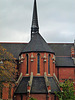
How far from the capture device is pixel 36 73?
45.4m

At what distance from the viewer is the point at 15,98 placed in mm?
43375

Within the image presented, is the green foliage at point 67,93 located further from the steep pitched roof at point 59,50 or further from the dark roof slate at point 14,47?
the dark roof slate at point 14,47

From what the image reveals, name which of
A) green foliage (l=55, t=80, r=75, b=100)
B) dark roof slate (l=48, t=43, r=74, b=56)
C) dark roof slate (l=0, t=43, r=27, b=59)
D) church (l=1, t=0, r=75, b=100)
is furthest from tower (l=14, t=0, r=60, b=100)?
dark roof slate (l=48, t=43, r=74, b=56)

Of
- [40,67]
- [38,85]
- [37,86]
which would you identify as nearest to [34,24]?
[40,67]

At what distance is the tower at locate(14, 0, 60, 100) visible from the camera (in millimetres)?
40719

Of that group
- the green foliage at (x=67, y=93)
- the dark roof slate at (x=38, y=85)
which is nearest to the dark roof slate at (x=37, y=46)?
the dark roof slate at (x=38, y=85)

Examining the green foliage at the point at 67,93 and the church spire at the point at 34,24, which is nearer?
the green foliage at the point at 67,93

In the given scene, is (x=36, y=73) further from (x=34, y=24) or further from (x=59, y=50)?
(x=34, y=24)

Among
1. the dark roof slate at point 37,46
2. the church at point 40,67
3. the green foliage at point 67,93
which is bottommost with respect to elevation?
the green foliage at point 67,93

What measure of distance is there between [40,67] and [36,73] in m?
1.79

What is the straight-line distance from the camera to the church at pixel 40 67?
41384mm

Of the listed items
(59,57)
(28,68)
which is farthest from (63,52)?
(28,68)

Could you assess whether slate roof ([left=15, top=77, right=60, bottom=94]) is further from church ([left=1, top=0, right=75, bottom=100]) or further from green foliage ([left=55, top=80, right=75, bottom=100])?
green foliage ([left=55, top=80, right=75, bottom=100])

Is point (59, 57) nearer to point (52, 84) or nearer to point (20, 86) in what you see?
point (52, 84)
